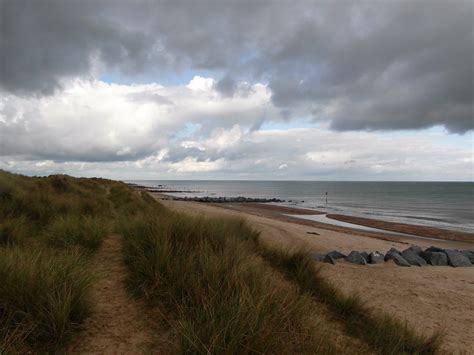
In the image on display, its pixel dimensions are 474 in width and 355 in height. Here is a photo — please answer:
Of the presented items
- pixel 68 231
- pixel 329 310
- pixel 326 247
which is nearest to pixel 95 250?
pixel 68 231

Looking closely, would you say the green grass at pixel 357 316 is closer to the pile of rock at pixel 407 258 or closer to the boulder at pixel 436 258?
the pile of rock at pixel 407 258

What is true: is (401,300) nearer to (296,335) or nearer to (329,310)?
(329,310)

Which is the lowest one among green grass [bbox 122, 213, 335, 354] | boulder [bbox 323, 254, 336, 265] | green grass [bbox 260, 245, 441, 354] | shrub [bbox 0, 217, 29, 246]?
boulder [bbox 323, 254, 336, 265]

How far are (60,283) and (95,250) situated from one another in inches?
100

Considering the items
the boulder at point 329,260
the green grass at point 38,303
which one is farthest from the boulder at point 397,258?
the green grass at point 38,303

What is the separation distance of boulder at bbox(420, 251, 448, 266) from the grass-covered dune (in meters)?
9.46

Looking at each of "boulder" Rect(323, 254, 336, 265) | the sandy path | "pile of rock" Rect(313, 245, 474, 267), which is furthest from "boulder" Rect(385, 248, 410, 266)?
the sandy path

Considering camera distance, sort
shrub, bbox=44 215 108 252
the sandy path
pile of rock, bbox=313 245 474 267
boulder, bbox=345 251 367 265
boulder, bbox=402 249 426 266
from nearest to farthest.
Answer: the sandy path
shrub, bbox=44 215 108 252
boulder, bbox=345 251 367 265
pile of rock, bbox=313 245 474 267
boulder, bbox=402 249 426 266

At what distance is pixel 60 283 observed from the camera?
339cm

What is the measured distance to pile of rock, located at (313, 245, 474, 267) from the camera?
1170 cm

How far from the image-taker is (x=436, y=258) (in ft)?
41.7

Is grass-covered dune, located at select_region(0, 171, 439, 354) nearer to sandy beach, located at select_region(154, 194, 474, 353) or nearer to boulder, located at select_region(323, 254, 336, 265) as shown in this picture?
sandy beach, located at select_region(154, 194, 474, 353)

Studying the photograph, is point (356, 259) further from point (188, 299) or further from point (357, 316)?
point (188, 299)

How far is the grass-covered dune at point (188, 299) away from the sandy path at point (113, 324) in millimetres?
101
